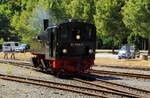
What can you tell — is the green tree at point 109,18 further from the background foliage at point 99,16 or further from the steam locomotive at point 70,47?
the steam locomotive at point 70,47

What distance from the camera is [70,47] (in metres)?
20.8

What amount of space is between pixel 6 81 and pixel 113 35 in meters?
36.6

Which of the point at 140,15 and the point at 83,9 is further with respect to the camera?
the point at 83,9

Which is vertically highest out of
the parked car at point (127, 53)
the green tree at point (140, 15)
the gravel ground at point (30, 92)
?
the green tree at point (140, 15)

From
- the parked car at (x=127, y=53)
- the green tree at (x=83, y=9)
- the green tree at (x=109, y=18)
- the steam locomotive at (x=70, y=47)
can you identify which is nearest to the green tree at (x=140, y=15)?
the parked car at (x=127, y=53)

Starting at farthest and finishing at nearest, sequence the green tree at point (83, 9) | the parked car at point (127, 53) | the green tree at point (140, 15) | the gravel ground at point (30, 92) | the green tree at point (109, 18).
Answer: the green tree at point (83, 9) → the green tree at point (109, 18) → the parked car at point (127, 53) → the green tree at point (140, 15) → the gravel ground at point (30, 92)

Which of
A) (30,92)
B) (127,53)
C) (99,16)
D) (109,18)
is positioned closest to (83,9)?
(99,16)

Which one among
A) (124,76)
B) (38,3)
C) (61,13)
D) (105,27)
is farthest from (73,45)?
(38,3)

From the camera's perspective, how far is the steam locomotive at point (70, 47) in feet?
67.8

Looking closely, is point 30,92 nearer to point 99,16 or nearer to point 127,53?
point 127,53

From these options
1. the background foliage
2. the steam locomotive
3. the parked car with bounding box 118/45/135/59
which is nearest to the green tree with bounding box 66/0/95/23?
the background foliage

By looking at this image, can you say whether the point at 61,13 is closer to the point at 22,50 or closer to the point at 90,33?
the point at 22,50

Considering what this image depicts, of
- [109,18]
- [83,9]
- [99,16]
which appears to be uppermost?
[83,9]

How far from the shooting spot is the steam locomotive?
814 inches
